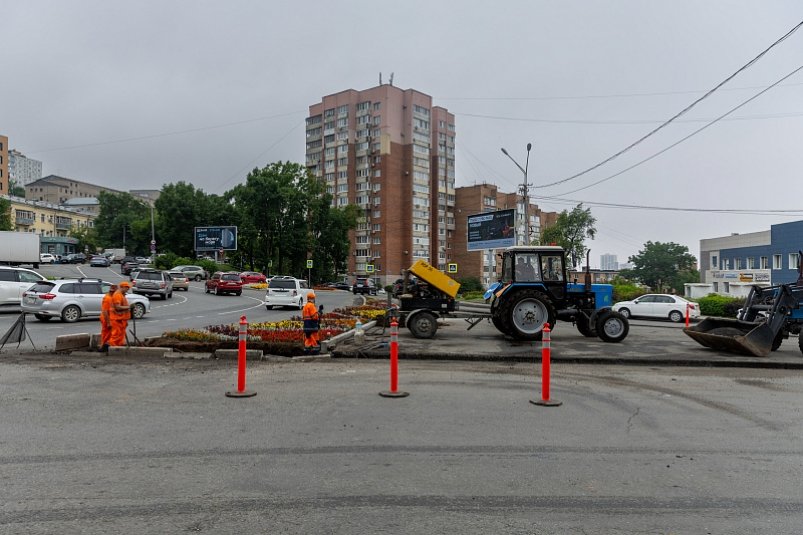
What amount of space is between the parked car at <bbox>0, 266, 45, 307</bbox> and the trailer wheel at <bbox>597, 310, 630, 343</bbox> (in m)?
21.4

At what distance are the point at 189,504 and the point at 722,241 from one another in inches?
3099

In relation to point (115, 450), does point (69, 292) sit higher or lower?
higher

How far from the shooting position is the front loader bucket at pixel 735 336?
12.7 metres

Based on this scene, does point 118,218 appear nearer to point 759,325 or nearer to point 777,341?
point 777,341

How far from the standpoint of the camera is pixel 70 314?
63.1 ft

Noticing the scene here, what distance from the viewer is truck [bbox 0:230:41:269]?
41312 mm

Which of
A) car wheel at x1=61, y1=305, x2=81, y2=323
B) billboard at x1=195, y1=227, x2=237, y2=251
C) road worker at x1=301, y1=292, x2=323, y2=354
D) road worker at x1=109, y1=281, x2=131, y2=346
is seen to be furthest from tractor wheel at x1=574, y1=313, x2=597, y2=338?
billboard at x1=195, y1=227, x2=237, y2=251

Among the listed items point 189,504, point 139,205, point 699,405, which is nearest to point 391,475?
point 189,504

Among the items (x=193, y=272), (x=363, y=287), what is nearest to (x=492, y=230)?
(x=363, y=287)

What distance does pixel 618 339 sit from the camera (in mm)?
15211

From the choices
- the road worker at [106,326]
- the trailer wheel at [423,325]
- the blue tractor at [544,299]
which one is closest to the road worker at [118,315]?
the road worker at [106,326]

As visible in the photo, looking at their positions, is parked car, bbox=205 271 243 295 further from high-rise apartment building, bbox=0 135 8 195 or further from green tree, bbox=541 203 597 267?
high-rise apartment building, bbox=0 135 8 195

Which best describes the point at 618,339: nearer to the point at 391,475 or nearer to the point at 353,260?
the point at 391,475

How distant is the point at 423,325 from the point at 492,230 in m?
32.9
